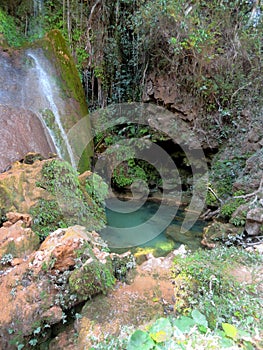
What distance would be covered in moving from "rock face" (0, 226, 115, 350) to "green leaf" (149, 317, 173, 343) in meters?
1.00

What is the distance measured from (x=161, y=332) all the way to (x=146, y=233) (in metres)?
4.10

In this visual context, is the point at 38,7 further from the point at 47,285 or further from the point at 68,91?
the point at 47,285

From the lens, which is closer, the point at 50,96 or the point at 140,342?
the point at 140,342

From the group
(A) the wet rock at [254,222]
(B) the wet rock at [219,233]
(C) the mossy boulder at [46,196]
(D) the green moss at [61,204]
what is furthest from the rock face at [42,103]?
(A) the wet rock at [254,222]

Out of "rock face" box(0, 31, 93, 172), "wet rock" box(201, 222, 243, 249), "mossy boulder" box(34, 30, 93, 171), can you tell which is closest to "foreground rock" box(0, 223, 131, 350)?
"wet rock" box(201, 222, 243, 249)

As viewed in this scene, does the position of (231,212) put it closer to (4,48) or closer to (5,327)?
(5,327)

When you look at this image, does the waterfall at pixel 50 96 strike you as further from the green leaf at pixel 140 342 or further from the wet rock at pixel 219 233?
the green leaf at pixel 140 342

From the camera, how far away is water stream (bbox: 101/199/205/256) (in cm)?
464

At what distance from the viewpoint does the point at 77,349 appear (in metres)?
1.82

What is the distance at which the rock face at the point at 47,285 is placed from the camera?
6.65ft

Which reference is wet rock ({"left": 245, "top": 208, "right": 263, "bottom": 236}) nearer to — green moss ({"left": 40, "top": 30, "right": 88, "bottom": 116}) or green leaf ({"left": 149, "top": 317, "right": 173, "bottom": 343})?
green leaf ({"left": 149, "top": 317, "right": 173, "bottom": 343})

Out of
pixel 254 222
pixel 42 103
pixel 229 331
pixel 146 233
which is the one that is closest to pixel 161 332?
pixel 229 331

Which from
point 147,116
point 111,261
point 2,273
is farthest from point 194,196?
point 2,273

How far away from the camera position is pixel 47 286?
2242 mm
